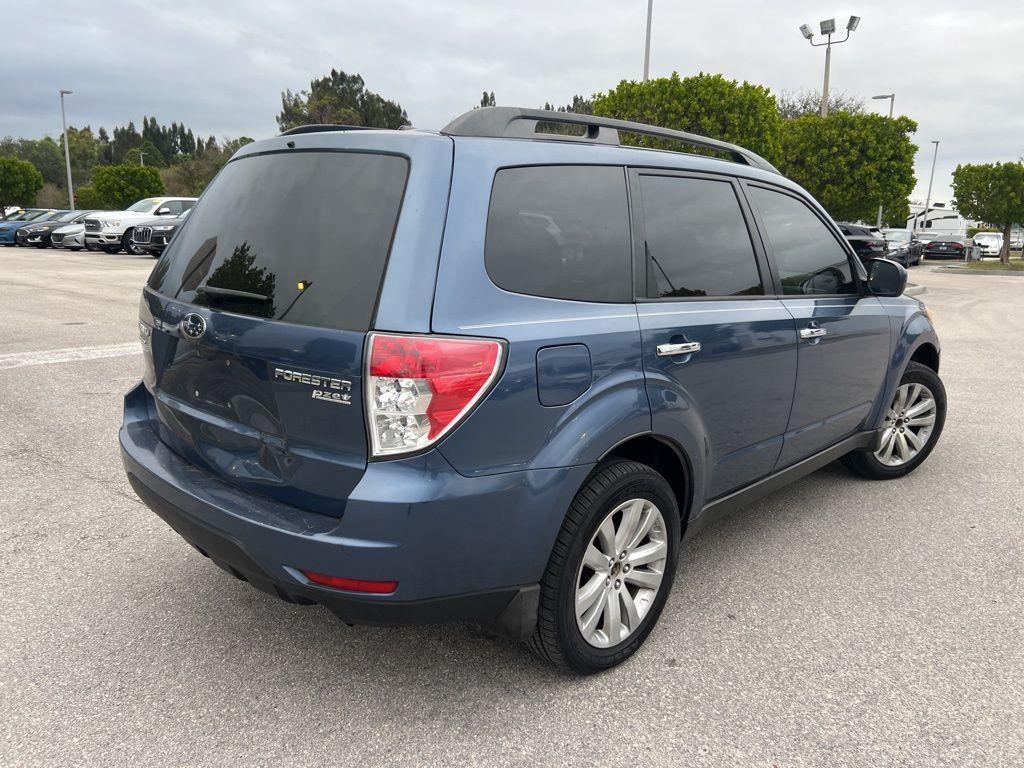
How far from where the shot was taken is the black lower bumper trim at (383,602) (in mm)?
2148

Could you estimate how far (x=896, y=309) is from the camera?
4238mm

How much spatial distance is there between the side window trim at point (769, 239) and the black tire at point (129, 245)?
23182 mm

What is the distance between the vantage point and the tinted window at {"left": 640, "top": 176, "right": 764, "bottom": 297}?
9.21ft

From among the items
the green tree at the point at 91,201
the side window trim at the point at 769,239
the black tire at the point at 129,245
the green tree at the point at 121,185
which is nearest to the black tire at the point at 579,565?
the side window trim at the point at 769,239

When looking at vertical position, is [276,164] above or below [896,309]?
above

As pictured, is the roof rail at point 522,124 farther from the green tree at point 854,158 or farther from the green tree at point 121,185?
the green tree at point 121,185

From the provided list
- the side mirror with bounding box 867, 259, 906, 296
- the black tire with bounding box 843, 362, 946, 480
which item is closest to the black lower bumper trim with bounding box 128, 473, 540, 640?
the side mirror with bounding box 867, 259, 906, 296

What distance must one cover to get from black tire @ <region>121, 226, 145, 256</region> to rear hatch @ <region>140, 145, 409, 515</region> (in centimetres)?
2311

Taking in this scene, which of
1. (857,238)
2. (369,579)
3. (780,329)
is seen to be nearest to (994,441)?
(780,329)

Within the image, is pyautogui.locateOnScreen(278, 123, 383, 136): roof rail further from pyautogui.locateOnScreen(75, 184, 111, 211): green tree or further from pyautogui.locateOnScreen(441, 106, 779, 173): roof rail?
pyautogui.locateOnScreen(75, 184, 111, 211): green tree

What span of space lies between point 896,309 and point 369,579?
339 centimetres

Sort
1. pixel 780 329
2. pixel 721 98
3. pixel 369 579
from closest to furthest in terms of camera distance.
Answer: pixel 369 579, pixel 780 329, pixel 721 98

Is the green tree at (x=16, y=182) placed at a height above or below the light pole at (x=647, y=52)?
below

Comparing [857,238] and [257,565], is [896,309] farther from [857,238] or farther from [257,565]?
[857,238]
